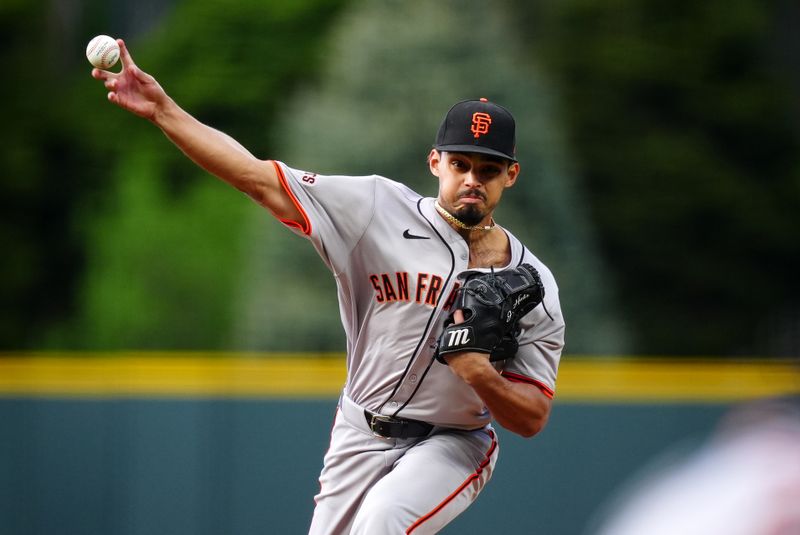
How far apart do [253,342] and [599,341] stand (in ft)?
12.0

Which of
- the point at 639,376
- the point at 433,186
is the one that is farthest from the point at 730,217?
the point at 639,376

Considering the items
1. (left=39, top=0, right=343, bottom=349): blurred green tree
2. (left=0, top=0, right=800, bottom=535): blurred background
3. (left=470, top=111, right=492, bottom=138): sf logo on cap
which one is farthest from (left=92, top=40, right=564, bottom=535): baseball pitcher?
(left=39, top=0, right=343, bottom=349): blurred green tree

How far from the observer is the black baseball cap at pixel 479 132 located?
4.48 m

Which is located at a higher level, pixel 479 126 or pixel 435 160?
pixel 479 126

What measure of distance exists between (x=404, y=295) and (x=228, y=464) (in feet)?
13.5

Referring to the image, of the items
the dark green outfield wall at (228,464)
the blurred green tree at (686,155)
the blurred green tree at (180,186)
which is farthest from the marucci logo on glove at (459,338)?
the blurred green tree at (686,155)

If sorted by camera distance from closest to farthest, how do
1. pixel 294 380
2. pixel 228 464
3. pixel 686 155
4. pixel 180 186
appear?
pixel 228 464, pixel 294 380, pixel 180 186, pixel 686 155

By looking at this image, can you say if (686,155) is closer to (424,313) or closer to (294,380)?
(294,380)

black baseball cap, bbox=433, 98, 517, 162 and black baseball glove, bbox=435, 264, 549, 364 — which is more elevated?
black baseball cap, bbox=433, 98, 517, 162

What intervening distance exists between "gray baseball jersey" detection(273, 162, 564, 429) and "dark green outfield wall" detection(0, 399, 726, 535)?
3681 millimetres

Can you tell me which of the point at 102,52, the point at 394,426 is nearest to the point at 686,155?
the point at 394,426

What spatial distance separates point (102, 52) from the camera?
4.09 metres

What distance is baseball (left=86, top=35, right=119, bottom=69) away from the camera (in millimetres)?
4094

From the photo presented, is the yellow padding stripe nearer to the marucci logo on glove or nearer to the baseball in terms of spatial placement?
the marucci logo on glove
